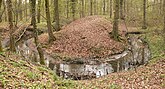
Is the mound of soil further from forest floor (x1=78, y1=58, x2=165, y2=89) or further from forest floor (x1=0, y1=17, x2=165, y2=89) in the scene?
forest floor (x1=78, y1=58, x2=165, y2=89)

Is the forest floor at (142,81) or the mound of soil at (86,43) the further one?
the mound of soil at (86,43)

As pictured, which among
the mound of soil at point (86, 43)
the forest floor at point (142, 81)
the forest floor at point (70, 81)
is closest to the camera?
the forest floor at point (70, 81)

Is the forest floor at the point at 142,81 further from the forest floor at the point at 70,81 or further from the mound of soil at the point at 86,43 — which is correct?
the mound of soil at the point at 86,43

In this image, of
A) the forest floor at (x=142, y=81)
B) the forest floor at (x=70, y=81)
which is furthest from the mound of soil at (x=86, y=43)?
the forest floor at (x=142, y=81)

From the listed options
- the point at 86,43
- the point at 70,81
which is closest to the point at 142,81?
the point at 70,81

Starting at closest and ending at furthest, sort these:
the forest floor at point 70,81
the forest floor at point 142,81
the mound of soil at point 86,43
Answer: the forest floor at point 70,81, the forest floor at point 142,81, the mound of soil at point 86,43

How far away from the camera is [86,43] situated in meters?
23.1

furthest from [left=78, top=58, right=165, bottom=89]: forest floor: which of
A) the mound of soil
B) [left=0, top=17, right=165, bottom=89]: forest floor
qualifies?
the mound of soil

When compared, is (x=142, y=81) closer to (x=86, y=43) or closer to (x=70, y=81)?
(x=70, y=81)

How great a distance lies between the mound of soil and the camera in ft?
70.0

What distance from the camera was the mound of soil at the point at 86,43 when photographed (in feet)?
70.0

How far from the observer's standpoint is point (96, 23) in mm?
29125

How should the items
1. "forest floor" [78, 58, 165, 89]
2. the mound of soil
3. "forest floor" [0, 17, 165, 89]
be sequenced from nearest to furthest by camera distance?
"forest floor" [0, 17, 165, 89]
"forest floor" [78, 58, 165, 89]
the mound of soil

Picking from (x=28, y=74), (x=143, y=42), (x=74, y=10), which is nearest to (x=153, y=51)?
(x=143, y=42)
